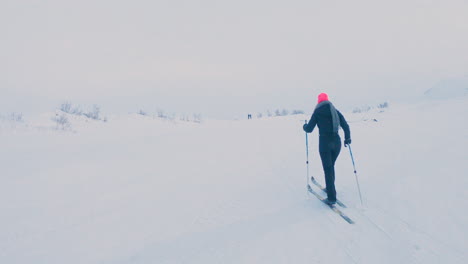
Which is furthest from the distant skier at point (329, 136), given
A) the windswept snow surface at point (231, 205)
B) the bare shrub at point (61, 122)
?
the bare shrub at point (61, 122)

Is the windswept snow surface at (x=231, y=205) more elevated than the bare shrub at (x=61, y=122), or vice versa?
the bare shrub at (x=61, y=122)

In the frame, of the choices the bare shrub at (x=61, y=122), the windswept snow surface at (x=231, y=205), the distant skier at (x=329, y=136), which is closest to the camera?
the windswept snow surface at (x=231, y=205)

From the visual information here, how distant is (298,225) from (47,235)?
4003mm

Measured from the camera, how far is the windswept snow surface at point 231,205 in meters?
3.95

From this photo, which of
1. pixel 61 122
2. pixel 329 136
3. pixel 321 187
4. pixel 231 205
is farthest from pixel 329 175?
pixel 61 122

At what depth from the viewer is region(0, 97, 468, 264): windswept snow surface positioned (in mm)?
3949

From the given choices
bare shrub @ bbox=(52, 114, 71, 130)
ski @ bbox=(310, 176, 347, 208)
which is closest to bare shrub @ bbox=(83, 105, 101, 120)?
bare shrub @ bbox=(52, 114, 71, 130)

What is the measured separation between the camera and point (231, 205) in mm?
5637

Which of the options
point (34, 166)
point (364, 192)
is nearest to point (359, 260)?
point (364, 192)

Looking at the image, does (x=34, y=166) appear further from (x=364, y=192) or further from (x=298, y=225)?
(x=364, y=192)

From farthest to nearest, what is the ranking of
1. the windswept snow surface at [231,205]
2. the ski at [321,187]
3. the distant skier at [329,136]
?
the ski at [321,187]
the distant skier at [329,136]
the windswept snow surface at [231,205]

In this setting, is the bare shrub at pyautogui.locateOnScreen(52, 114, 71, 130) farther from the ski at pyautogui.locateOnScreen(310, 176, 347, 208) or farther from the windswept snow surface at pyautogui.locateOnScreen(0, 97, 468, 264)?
the ski at pyautogui.locateOnScreen(310, 176, 347, 208)

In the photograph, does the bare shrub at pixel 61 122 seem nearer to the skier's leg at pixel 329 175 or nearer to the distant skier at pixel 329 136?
the distant skier at pixel 329 136

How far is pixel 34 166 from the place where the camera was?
8.41m
